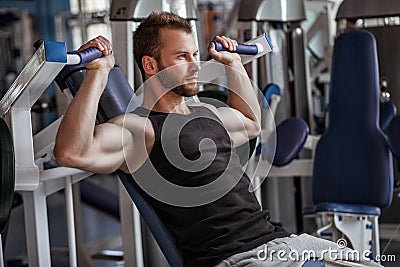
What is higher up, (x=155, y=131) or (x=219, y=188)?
(x=155, y=131)

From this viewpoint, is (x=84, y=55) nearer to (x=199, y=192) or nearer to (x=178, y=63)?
(x=178, y=63)

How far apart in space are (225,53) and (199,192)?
0.46 m

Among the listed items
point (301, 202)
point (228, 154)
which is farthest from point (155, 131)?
point (301, 202)

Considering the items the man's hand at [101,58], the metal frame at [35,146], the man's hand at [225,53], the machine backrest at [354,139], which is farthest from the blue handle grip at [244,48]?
the machine backrest at [354,139]

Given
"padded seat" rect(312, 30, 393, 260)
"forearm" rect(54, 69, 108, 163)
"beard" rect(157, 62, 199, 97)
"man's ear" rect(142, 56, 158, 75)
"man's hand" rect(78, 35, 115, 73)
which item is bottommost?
"padded seat" rect(312, 30, 393, 260)

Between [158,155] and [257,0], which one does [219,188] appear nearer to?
[158,155]

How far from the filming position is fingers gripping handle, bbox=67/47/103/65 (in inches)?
70.1

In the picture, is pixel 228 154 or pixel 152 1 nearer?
pixel 228 154

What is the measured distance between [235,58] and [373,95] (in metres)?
1.03

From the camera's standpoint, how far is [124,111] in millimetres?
2377

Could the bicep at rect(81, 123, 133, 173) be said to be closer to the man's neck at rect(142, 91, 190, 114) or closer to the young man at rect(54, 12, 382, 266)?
the young man at rect(54, 12, 382, 266)

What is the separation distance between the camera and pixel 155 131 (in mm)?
2070

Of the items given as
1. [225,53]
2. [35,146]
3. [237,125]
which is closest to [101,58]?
[225,53]

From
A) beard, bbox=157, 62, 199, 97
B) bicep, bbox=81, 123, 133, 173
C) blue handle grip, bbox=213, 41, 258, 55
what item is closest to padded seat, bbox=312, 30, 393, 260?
blue handle grip, bbox=213, 41, 258, 55
